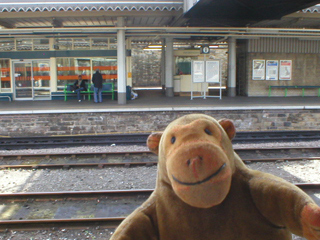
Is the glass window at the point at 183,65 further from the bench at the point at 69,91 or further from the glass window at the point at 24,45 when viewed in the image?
the glass window at the point at 24,45

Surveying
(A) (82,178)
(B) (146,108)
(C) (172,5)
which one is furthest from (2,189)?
(C) (172,5)

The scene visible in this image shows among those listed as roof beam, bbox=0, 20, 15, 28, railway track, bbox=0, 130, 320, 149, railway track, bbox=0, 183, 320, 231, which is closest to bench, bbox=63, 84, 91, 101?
roof beam, bbox=0, 20, 15, 28

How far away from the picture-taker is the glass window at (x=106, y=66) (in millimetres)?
17125

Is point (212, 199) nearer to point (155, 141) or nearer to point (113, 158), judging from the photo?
point (155, 141)

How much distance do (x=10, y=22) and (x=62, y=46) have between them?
2605mm

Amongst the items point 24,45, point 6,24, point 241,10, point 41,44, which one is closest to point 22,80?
point 24,45

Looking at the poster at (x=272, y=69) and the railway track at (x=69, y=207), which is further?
the poster at (x=272, y=69)

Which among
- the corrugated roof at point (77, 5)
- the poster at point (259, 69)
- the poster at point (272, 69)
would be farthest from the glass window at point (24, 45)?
the poster at point (272, 69)

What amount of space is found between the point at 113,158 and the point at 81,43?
416 inches

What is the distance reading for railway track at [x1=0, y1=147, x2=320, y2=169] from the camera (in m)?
7.31

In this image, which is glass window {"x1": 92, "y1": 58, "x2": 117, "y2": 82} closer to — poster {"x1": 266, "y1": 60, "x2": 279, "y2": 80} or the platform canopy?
the platform canopy

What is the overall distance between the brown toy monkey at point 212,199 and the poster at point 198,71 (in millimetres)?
13107

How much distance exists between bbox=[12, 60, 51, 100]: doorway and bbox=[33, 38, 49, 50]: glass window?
0.67 m

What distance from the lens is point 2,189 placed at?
19.8 feet
